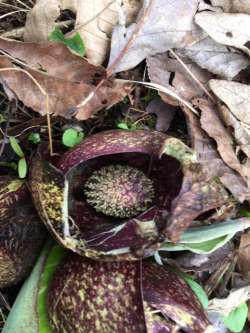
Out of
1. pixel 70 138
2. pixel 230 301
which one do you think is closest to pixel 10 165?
pixel 70 138

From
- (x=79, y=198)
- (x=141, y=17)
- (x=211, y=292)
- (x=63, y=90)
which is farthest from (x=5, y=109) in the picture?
(x=211, y=292)

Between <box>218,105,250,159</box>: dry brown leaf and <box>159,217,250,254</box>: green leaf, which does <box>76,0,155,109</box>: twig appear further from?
<box>159,217,250,254</box>: green leaf

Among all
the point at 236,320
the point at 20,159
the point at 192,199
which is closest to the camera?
the point at 192,199

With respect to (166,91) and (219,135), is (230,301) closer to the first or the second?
(219,135)

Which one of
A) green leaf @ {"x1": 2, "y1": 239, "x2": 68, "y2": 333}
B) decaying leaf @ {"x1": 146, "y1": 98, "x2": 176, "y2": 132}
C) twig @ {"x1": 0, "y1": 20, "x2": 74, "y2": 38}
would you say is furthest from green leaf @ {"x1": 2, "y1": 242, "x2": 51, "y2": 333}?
twig @ {"x1": 0, "y1": 20, "x2": 74, "y2": 38}

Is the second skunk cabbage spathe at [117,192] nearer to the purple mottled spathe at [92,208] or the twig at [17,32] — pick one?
the purple mottled spathe at [92,208]

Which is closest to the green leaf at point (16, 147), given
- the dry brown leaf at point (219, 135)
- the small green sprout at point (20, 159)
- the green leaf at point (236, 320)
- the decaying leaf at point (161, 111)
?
the small green sprout at point (20, 159)
